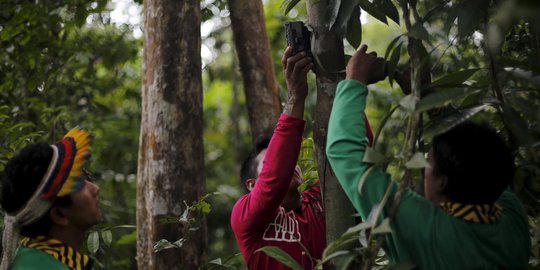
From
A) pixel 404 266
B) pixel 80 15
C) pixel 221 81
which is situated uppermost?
pixel 221 81

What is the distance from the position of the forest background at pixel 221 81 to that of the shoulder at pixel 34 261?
0.72 m

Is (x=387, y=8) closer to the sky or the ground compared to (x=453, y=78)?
closer to the sky

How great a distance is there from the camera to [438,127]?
2.08 meters

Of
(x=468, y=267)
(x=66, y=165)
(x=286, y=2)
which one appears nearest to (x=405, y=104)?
(x=468, y=267)

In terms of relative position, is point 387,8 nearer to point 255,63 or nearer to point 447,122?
point 447,122

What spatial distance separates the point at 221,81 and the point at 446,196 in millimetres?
8390

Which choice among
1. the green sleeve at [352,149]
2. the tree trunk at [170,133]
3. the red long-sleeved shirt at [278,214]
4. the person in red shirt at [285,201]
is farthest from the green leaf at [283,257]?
the tree trunk at [170,133]

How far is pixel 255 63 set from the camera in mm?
4914

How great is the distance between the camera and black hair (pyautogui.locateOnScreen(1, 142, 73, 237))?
2508 millimetres

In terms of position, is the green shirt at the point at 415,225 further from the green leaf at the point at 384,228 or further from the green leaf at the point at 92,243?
the green leaf at the point at 92,243

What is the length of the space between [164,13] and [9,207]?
5.43 feet

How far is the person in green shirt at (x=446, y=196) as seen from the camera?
2100mm

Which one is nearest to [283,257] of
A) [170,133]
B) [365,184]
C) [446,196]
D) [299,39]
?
[365,184]

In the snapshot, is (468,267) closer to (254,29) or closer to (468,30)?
(468,30)
